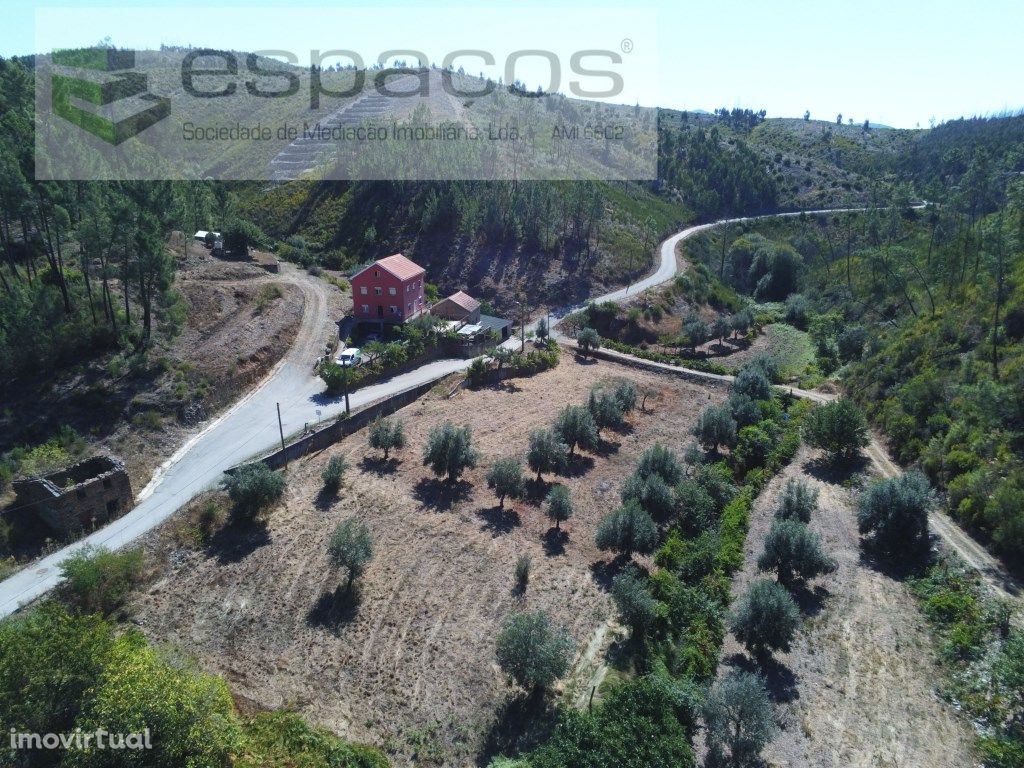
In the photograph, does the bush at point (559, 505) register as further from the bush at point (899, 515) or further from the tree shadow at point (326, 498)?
the bush at point (899, 515)

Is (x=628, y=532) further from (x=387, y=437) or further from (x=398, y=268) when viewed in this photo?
(x=398, y=268)

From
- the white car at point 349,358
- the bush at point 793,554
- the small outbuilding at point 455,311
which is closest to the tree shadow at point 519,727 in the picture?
the bush at point 793,554

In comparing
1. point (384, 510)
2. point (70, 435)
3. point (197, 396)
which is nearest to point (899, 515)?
point (384, 510)

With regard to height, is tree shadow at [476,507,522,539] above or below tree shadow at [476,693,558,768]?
above

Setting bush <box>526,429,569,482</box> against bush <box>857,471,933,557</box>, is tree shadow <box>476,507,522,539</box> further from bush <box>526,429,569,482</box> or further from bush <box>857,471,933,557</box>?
bush <box>857,471,933,557</box>

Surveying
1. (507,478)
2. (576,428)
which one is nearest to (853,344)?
(576,428)

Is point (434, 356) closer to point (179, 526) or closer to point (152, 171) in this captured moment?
point (179, 526)

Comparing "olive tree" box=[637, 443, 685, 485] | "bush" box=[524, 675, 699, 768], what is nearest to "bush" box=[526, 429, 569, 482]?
"olive tree" box=[637, 443, 685, 485]
